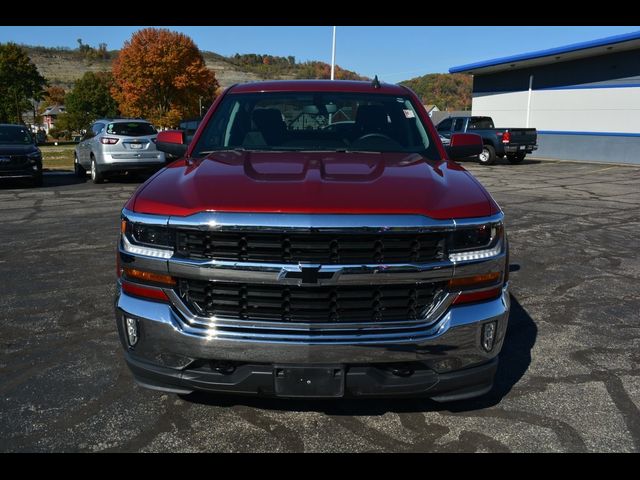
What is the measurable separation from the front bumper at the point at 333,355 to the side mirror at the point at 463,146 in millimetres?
1777

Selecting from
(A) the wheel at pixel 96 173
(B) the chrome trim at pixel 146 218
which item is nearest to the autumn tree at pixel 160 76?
(A) the wheel at pixel 96 173

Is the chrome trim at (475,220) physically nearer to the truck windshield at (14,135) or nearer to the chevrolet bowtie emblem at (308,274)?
the chevrolet bowtie emblem at (308,274)

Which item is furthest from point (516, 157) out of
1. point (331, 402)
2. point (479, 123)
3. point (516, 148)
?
point (331, 402)

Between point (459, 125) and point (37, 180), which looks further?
point (459, 125)

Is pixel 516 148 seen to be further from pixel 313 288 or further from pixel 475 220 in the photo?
pixel 313 288

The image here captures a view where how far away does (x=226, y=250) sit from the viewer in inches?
95.7

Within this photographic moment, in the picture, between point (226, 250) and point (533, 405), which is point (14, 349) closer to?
point (226, 250)

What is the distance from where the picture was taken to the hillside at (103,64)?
11625 centimetres

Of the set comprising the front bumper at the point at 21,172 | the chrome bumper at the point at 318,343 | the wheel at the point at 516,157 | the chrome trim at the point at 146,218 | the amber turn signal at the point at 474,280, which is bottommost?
the front bumper at the point at 21,172

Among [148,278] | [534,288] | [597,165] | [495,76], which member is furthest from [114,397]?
[495,76]

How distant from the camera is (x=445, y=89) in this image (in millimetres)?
85375

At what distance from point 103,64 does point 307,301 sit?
14917 centimetres

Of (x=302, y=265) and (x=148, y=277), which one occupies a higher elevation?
(x=302, y=265)

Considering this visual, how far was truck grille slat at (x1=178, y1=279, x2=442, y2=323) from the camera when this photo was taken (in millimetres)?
2418
